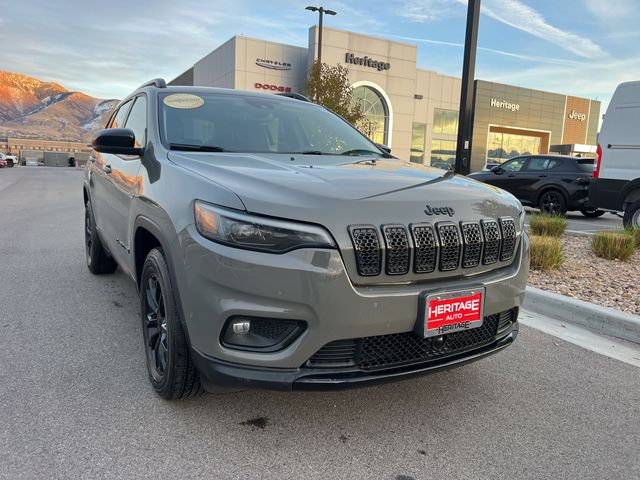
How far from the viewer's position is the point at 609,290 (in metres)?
4.99

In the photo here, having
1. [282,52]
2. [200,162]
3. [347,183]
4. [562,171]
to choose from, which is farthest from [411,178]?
[282,52]

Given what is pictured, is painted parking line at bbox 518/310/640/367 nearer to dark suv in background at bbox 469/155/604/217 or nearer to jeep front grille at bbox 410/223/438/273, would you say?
jeep front grille at bbox 410/223/438/273

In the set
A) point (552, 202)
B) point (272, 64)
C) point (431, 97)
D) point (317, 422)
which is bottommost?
point (317, 422)

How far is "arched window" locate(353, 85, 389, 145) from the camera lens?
36.1 metres

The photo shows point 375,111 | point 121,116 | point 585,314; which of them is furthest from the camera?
point 375,111

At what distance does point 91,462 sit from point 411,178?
80.7 inches

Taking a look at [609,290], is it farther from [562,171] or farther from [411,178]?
[562,171]

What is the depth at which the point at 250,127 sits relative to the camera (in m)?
3.56

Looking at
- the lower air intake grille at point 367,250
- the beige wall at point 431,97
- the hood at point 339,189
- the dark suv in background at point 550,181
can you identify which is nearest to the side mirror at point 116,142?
the hood at point 339,189

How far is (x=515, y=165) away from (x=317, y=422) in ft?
39.1

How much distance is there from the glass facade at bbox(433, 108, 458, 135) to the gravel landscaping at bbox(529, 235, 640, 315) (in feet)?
125

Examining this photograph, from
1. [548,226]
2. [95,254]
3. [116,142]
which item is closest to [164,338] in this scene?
[116,142]

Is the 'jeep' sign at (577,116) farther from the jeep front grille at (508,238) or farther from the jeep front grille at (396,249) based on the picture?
the jeep front grille at (396,249)

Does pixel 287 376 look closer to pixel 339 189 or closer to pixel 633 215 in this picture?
pixel 339 189
